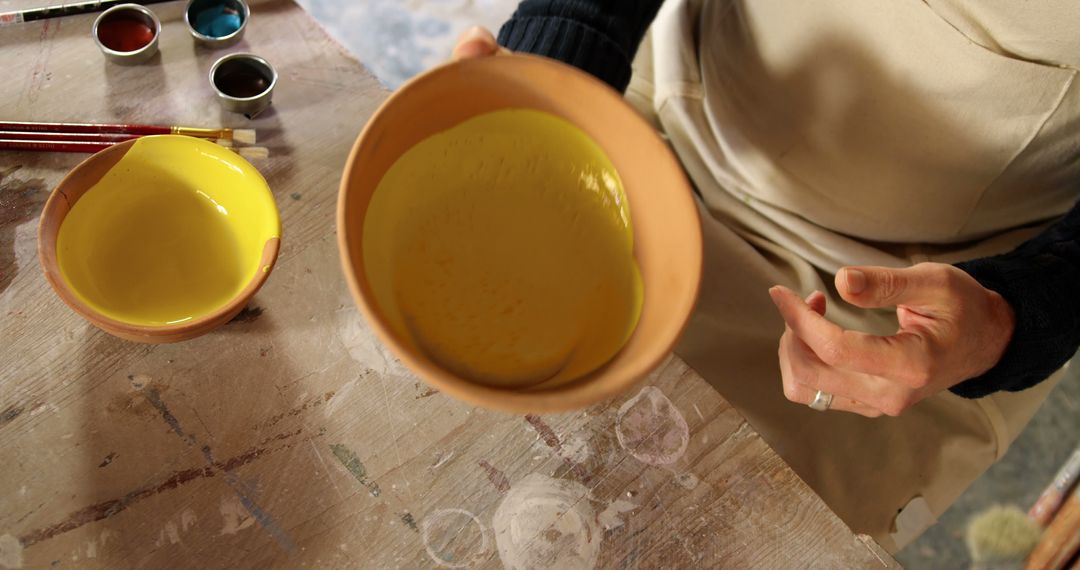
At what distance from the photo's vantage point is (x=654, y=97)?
1.08m

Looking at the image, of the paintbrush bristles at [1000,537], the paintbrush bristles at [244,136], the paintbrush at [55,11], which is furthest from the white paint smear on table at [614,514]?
the paintbrush bristles at [1000,537]

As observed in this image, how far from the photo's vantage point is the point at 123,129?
815mm

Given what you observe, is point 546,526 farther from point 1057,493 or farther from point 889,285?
point 1057,493

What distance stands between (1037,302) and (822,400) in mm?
246

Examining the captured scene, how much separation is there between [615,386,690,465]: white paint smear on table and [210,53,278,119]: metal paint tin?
0.52 m

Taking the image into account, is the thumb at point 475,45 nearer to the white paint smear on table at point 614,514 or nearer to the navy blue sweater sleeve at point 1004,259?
the navy blue sweater sleeve at point 1004,259

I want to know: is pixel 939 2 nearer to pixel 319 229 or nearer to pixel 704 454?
pixel 704 454

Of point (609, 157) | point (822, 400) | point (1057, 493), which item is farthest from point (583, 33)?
point (1057, 493)

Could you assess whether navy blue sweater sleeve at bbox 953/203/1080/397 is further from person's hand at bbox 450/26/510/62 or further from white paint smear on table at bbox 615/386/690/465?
person's hand at bbox 450/26/510/62

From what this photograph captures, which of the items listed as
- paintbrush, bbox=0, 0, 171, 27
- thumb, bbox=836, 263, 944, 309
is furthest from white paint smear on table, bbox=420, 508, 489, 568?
paintbrush, bbox=0, 0, 171, 27

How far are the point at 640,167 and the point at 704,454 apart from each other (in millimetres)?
283

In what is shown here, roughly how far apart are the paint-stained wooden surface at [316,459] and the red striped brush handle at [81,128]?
0.03 meters

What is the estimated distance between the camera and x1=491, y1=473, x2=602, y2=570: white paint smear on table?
27.3 inches

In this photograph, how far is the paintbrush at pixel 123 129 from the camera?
2.65 ft
